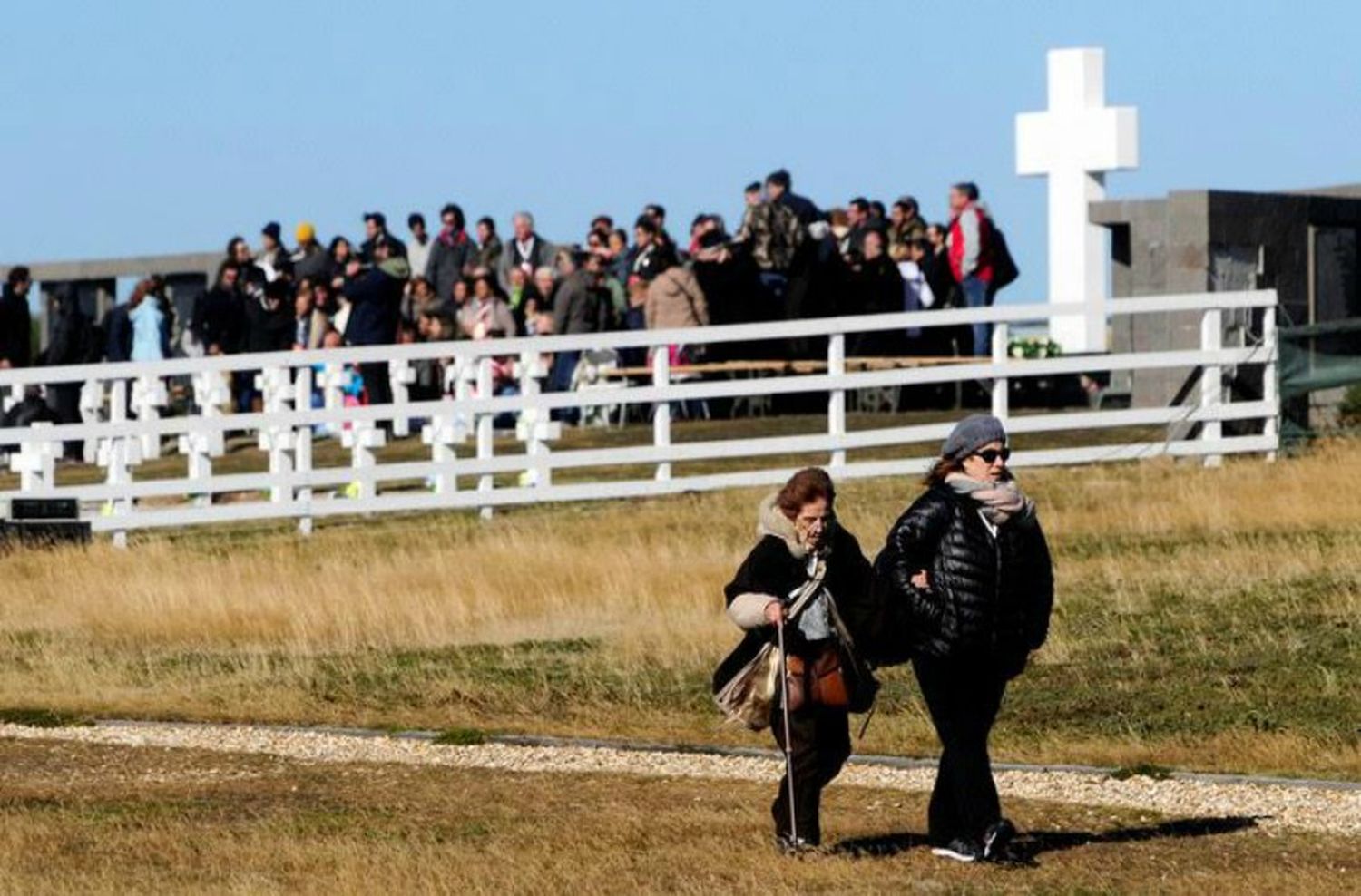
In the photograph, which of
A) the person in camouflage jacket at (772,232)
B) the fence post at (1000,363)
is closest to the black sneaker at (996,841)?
the fence post at (1000,363)

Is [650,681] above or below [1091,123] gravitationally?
below

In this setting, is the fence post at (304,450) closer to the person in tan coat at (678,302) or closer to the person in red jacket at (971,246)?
the person in tan coat at (678,302)

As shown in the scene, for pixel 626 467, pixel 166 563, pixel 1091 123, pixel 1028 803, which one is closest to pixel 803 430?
pixel 626 467

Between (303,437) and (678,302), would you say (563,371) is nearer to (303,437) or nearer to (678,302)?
(678,302)

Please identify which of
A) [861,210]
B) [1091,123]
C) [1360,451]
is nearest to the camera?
[1360,451]

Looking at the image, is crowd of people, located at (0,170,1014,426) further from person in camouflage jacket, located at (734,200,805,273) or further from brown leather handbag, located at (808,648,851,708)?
brown leather handbag, located at (808,648,851,708)

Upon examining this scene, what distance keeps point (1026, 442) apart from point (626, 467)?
335 cm

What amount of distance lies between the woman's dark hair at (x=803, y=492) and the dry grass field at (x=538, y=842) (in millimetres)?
1201

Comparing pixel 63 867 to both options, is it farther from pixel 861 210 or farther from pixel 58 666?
pixel 861 210

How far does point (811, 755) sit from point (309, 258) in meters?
24.4

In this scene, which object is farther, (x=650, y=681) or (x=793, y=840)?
(x=650, y=681)

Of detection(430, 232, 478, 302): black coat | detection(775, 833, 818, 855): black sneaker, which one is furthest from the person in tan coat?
detection(775, 833, 818, 855): black sneaker

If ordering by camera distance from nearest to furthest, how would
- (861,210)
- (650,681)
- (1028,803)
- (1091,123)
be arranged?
(1028,803)
(650,681)
(861,210)
(1091,123)

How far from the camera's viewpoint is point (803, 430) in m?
30.6
